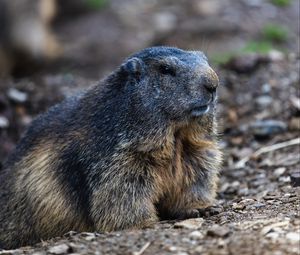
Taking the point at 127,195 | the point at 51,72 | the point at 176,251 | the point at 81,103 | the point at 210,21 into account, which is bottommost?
the point at 176,251

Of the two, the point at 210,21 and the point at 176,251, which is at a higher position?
the point at 210,21

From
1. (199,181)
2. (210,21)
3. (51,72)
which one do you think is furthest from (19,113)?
(210,21)

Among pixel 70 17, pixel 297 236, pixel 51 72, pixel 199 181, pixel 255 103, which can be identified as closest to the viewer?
pixel 297 236

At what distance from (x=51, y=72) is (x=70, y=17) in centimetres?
336

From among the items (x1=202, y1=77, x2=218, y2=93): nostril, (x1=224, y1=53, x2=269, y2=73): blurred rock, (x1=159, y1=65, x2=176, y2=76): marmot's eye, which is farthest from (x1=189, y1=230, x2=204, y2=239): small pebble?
(x1=224, y1=53, x2=269, y2=73): blurred rock

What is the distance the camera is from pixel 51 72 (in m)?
14.1

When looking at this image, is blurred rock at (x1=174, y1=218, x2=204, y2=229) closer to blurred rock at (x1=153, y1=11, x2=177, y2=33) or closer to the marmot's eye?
the marmot's eye

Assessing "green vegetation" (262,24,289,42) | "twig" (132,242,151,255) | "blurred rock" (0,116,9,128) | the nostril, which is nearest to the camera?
"twig" (132,242,151,255)

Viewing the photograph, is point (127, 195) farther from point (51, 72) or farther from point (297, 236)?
point (51, 72)

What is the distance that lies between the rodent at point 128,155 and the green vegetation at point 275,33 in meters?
7.39

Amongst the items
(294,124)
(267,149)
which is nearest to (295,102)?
(294,124)

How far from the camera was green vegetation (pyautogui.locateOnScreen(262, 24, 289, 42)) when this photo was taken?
14180 millimetres

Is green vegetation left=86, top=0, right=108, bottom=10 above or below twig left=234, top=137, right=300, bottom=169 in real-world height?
above

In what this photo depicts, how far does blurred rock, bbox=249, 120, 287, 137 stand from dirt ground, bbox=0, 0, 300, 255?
0.01 m
